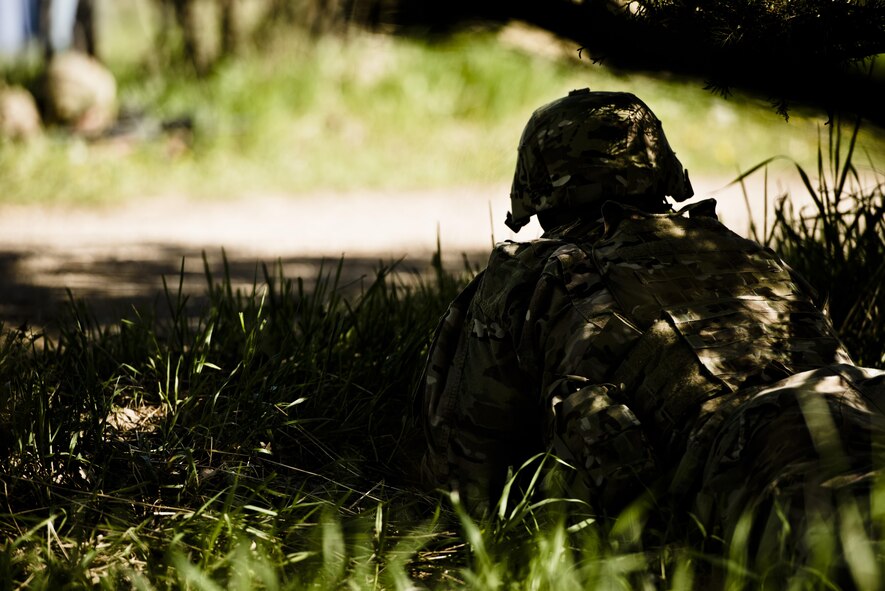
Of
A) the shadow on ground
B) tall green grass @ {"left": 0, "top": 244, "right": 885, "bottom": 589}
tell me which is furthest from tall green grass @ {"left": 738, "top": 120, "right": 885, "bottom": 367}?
the shadow on ground

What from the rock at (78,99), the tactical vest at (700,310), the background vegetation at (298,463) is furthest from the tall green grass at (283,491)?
the rock at (78,99)

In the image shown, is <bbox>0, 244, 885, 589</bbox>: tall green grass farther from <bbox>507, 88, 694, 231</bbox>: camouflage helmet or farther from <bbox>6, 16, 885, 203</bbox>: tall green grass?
<bbox>6, 16, 885, 203</bbox>: tall green grass

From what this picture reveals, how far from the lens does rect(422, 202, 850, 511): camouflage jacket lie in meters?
1.93

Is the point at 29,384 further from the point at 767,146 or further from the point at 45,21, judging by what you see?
the point at 45,21

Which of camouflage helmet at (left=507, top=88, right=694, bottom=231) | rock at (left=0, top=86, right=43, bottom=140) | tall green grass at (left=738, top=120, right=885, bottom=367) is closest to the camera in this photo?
camouflage helmet at (left=507, top=88, right=694, bottom=231)

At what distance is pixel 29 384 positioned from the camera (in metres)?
2.49

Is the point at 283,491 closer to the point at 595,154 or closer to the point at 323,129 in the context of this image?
A: the point at 595,154

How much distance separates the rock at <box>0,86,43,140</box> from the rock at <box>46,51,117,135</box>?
184 millimetres

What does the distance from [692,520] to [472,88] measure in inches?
267

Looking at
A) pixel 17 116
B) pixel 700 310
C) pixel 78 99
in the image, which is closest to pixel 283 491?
pixel 700 310

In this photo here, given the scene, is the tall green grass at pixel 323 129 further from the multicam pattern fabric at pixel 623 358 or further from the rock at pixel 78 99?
the multicam pattern fabric at pixel 623 358

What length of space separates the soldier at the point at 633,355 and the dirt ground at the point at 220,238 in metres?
2.19

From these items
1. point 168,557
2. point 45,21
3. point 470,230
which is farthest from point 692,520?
point 45,21

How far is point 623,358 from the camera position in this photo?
2.03 metres
